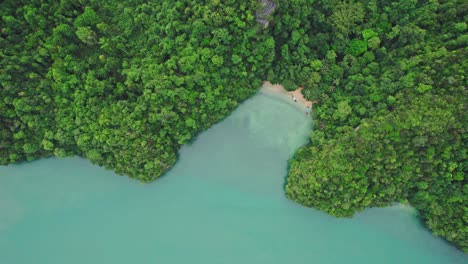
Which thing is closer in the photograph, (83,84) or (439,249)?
(83,84)

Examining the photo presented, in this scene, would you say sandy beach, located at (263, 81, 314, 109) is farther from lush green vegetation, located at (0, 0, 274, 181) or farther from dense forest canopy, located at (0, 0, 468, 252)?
lush green vegetation, located at (0, 0, 274, 181)

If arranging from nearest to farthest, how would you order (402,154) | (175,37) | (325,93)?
(402,154) < (175,37) < (325,93)

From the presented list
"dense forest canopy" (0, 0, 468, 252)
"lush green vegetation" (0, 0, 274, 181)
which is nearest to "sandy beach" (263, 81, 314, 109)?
"dense forest canopy" (0, 0, 468, 252)

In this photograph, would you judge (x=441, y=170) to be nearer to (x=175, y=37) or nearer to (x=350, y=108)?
(x=350, y=108)

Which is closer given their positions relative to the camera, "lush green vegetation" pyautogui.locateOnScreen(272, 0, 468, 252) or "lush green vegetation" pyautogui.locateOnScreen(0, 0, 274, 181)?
"lush green vegetation" pyautogui.locateOnScreen(272, 0, 468, 252)

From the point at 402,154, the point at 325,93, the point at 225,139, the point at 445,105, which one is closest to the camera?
the point at 445,105

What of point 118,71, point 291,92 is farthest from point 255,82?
point 118,71

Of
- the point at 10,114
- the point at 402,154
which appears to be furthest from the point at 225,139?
the point at 10,114

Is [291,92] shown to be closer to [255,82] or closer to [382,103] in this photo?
[255,82]
